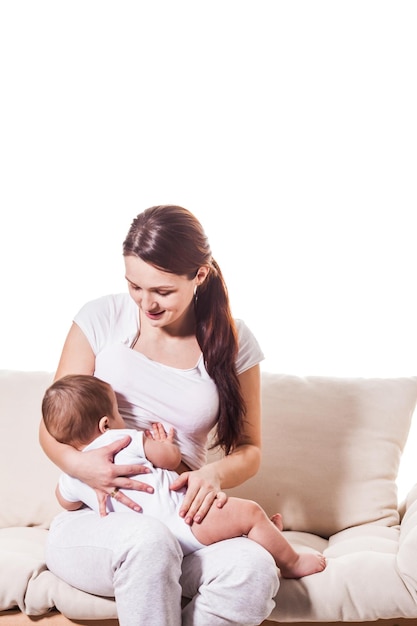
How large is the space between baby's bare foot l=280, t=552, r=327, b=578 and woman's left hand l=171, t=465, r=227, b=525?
239 mm

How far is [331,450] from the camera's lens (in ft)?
8.93

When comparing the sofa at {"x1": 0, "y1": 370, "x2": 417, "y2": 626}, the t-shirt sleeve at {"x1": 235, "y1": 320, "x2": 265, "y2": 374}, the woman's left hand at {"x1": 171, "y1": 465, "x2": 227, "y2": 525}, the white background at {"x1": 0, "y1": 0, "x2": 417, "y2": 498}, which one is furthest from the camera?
the white background at {"x1": 0, "y1": 0, "x2": 417, "y2": 498}

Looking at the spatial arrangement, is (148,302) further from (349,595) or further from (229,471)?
(349,595)

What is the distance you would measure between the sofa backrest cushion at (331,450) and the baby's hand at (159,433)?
0.60 m

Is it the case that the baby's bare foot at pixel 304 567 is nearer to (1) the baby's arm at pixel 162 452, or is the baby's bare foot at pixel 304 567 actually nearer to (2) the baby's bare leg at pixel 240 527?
(2) the baby's bare leg at pixel 240 527

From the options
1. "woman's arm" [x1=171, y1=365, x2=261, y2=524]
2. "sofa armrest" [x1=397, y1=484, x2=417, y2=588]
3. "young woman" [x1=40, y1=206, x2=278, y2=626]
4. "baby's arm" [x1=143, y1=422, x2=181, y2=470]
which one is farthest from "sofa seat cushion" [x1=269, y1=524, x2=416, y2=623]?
"baby's arm" [x1=143, y1=422, x2=181, y2=470]

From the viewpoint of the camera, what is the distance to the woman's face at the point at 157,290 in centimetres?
212

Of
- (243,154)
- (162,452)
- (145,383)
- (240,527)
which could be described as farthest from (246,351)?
(243,154)

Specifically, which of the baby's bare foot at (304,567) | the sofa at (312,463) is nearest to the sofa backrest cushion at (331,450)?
the sofa at (312,463)

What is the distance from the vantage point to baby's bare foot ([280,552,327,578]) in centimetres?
206

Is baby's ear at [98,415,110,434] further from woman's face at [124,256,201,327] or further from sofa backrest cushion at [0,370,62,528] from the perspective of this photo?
sofa backrest cushion at [0,370,62,528]

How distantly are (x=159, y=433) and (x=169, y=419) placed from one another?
0.26 feet

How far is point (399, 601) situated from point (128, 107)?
200cm

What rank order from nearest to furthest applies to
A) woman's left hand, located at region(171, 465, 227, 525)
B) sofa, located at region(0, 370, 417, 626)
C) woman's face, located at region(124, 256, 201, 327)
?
woman's left hand, located at region(171, 465, 227, 525)
woman's face, located at region(124, 256, 201, 327)
sofa, located at region(0, 370, 417, 626)
